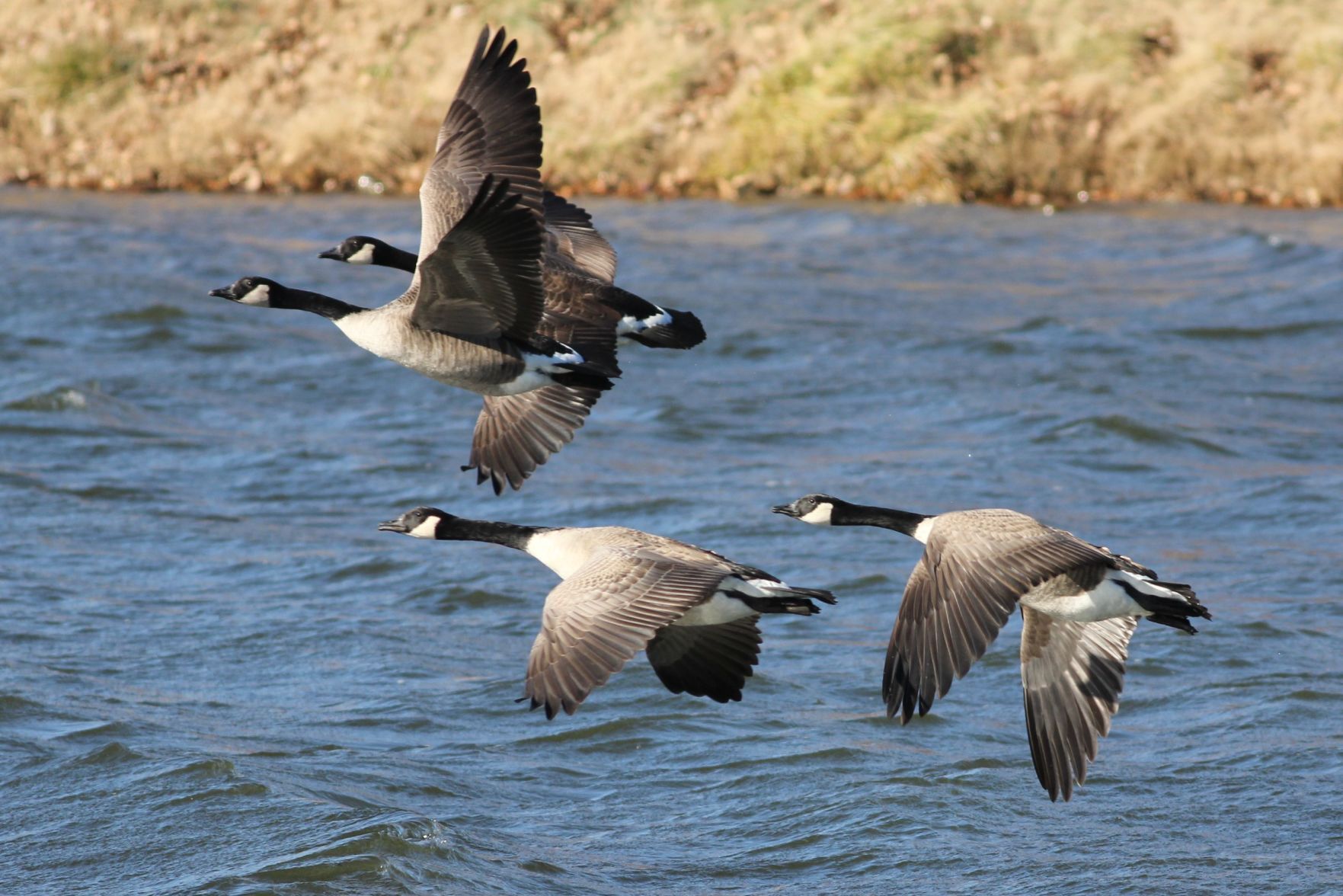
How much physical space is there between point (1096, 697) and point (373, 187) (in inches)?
764

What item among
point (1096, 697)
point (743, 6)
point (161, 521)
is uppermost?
point (743, 6)

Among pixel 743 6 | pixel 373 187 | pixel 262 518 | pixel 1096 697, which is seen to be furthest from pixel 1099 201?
pixel 1096 697

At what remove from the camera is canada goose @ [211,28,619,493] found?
7.29 meters

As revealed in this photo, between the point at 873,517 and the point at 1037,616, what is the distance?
887 millimetres

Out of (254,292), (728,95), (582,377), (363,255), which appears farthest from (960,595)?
(728,95)

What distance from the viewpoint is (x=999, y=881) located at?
8.59 metres

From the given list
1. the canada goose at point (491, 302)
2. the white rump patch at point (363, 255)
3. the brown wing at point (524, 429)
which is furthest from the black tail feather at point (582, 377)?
the white rump patch at point (363, 255)

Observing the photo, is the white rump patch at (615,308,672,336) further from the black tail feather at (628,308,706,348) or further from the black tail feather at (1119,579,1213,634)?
the black tail feather at (1119,579,1213,634)

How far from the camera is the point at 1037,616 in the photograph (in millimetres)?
8031

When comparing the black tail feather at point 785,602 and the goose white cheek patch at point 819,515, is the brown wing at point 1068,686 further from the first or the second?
the black tail feather at point 785,602

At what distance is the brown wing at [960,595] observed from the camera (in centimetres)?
679

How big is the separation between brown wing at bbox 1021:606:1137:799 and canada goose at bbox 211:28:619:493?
2218mm

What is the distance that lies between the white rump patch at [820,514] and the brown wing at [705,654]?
932 mm

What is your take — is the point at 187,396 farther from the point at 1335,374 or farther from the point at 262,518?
the point at 1335,374
